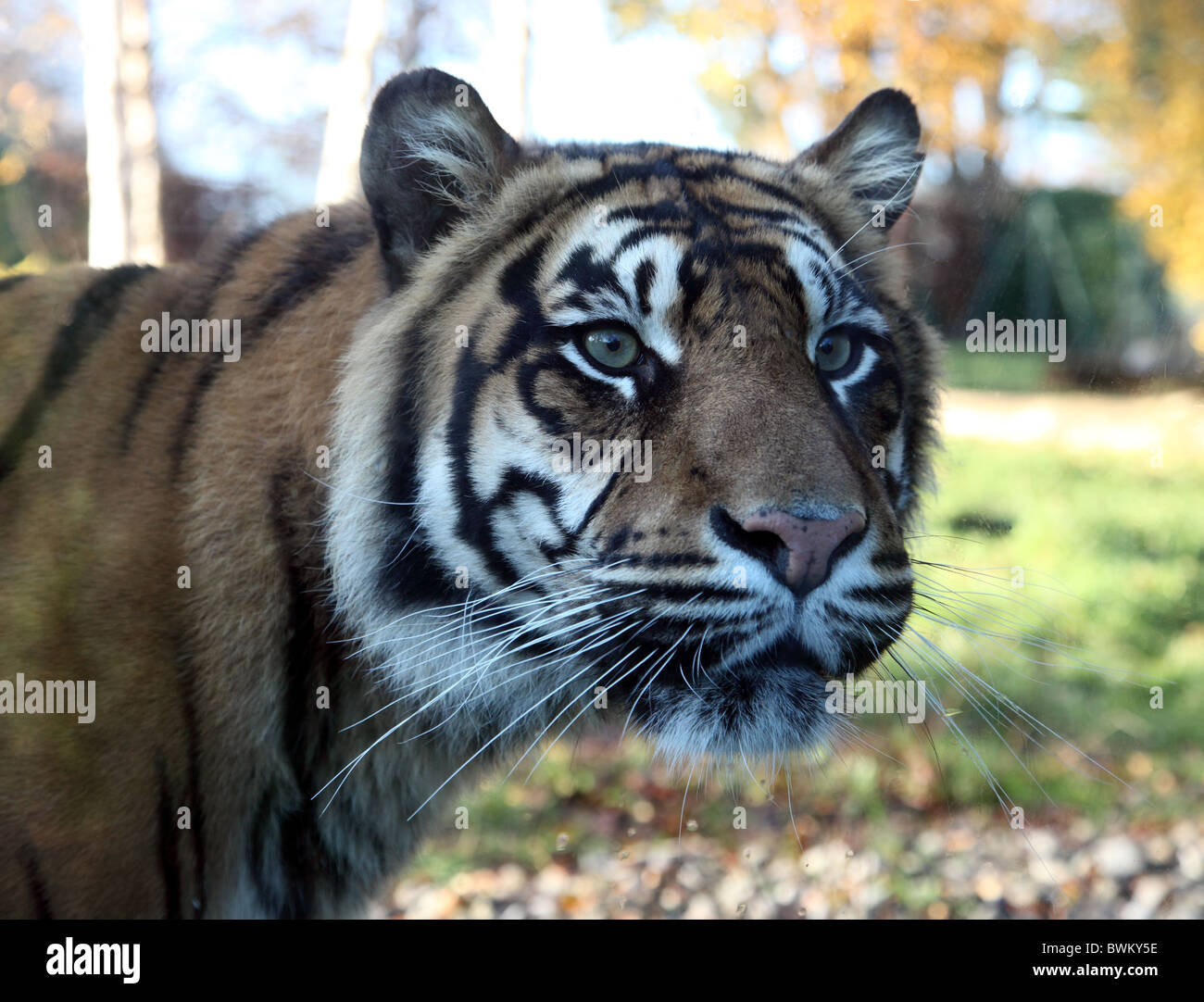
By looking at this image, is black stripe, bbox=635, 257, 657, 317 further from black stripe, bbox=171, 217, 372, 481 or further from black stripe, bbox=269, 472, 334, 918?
black stripe, bbox=269, 472, 334, 918

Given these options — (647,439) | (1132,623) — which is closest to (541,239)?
(647,439)

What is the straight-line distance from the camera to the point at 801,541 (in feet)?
3.95

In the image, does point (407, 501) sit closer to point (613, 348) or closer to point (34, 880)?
point (613, 348)

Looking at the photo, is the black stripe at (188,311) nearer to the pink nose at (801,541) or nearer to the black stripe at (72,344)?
the black stripe at (72,344)

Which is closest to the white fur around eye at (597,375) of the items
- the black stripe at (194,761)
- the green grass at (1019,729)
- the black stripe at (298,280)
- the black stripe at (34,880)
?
the black stripe at (298,280)

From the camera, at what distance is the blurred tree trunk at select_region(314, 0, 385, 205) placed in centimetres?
253

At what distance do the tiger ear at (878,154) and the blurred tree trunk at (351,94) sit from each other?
4.29 feet

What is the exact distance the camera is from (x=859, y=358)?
1.61 meters

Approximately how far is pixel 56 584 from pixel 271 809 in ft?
1.60

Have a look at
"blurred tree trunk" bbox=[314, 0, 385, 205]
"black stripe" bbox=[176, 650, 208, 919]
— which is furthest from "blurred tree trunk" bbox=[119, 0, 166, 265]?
"black stripe" bbox=[176, 650, 208, 919]

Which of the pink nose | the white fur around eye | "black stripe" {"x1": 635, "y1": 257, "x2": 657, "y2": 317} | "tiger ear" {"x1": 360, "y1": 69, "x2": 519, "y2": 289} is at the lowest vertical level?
the pink nose

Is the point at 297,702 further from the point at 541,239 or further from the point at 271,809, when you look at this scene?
the point at 541,239

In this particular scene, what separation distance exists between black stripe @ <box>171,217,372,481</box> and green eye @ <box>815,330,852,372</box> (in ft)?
2.54

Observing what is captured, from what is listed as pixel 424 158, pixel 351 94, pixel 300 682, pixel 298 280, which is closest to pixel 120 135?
pixel 351 94
